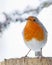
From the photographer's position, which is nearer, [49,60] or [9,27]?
[49,60]

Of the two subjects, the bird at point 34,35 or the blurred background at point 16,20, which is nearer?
the bird at point 34,35

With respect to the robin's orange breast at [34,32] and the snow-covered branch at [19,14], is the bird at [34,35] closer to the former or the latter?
the robin's orange breast at [34,32]

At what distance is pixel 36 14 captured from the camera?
1277 millimetres

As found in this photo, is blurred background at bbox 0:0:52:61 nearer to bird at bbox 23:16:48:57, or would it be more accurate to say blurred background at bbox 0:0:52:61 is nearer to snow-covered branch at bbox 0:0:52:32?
snow-covered branch at bbox 0:0:52:32

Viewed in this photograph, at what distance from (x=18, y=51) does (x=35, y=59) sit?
40 cm

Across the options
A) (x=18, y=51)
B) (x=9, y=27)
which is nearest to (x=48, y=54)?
(x=18, y=51)

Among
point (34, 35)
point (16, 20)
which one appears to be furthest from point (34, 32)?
point (16, 20)

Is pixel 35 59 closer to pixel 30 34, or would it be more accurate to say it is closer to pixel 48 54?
pixel 30 34

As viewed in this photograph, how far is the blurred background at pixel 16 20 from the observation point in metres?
1.25

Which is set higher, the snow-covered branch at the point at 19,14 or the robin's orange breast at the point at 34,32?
the snow-covered branch at the point at 19,14

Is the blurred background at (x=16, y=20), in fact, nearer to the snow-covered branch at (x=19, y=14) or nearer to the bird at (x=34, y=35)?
the snow-covered branch at (x=19, y=14)

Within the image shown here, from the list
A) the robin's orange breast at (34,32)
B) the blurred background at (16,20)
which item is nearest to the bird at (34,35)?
the robin's orange breast at (34,32)

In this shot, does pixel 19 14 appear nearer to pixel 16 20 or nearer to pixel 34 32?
pixel 16 20

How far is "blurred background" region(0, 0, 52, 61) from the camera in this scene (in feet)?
4.12
